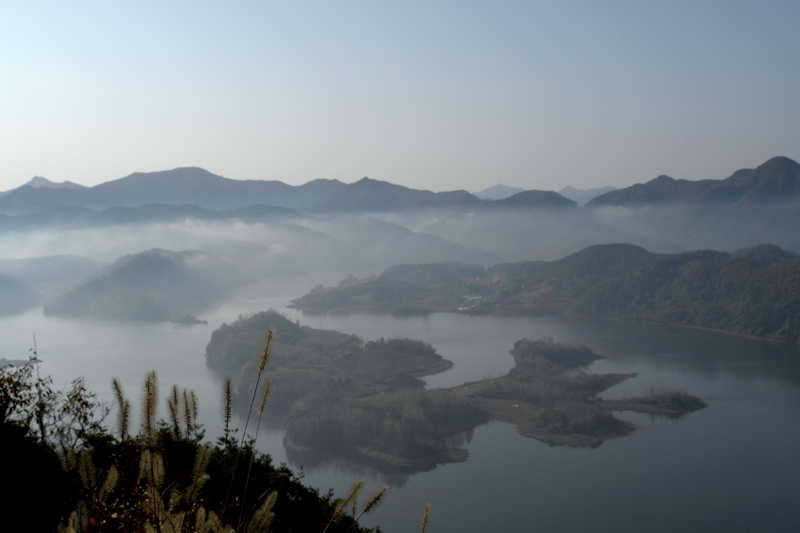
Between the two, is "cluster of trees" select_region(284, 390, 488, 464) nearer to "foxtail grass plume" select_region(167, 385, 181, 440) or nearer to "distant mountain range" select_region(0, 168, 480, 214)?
"foxtail grass plume" select_region(167, 385, 181, 440)

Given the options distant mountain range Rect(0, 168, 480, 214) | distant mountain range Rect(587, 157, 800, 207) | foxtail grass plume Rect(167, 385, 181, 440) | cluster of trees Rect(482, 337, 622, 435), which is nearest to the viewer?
foxtail grass plume Rect(167, 385, 181, 440)

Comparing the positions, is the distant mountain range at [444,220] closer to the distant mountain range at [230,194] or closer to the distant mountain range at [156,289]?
the distant mountain range at [230,194]

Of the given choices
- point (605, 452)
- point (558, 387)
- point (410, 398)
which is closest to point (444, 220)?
point (558, 387)

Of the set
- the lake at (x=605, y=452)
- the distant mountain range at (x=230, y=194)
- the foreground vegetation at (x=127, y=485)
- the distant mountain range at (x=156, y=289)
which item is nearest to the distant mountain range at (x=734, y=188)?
the distant mountain range at (x=230, y=194)

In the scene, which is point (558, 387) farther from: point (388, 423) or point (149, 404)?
point (149, 404)

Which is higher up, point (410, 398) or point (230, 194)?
point (230, 194)

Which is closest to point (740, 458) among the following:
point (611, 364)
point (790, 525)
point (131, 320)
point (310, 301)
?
point (790, 525)

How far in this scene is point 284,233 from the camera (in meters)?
76.0

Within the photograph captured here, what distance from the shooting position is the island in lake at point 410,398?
48.3ft

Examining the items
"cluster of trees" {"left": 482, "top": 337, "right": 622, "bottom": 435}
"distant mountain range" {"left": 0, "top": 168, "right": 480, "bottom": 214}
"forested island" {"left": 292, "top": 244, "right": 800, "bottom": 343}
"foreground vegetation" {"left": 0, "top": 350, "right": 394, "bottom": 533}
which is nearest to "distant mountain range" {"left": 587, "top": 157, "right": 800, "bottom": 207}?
"distant mountain range" {"left": 0, "top": 168, "right": 480, "bottom": 214}

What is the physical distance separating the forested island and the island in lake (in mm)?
12772

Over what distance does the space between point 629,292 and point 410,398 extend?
27.0 meters

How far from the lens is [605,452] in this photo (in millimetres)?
14680

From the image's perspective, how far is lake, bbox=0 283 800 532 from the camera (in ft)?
37.6
